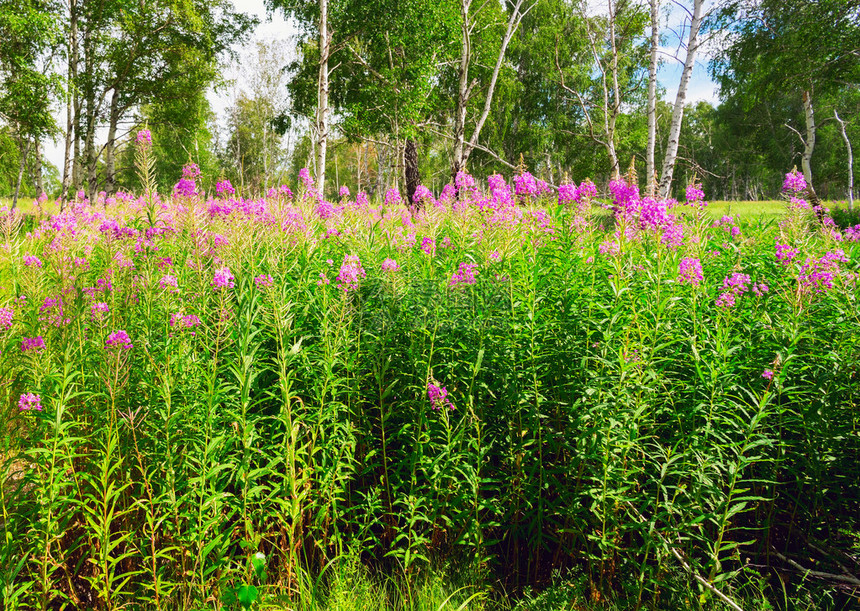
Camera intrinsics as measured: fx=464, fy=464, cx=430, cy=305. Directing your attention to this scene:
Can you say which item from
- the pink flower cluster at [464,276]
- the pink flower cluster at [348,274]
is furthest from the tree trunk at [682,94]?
the pink flower cluster at [348,274]

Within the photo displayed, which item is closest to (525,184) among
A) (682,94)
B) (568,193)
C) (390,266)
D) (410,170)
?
(568,193)

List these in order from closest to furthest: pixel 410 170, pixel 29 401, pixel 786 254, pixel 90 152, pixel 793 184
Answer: pixel 29 401, pixel 786 254, pixel 793 184, pixel 410 170, pixel 90 152

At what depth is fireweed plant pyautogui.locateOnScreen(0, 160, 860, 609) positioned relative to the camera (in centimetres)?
231

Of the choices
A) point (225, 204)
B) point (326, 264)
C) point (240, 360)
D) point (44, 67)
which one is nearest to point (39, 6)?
point (44, 67)

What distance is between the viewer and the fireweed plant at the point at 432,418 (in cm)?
231

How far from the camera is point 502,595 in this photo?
9.11 ft

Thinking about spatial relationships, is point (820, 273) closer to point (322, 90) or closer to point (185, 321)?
point (185, 321)

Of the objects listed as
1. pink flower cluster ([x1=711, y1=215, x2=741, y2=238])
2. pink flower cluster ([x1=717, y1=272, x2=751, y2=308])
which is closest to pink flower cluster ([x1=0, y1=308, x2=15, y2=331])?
pink flower cluster ([x1=717, y1=272, x2=751, y2=308])

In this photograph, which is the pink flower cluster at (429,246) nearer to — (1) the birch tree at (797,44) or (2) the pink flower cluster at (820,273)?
(2) the pink flower cluster at (820,273)

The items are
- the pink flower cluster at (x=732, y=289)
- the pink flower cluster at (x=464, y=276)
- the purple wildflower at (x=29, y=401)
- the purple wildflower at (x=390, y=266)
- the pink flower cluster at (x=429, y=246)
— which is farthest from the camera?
the pink flower cluster at (x=429, y=246)

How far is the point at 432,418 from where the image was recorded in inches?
115

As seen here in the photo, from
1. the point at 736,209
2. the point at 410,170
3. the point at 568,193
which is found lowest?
the point at 568,193

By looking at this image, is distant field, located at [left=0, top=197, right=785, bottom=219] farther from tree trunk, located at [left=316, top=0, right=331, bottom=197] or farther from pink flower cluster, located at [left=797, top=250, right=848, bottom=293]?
tree trunk, located at [left=316, top=0, right=331, bottom=197]

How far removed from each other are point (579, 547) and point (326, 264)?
2671 mm
